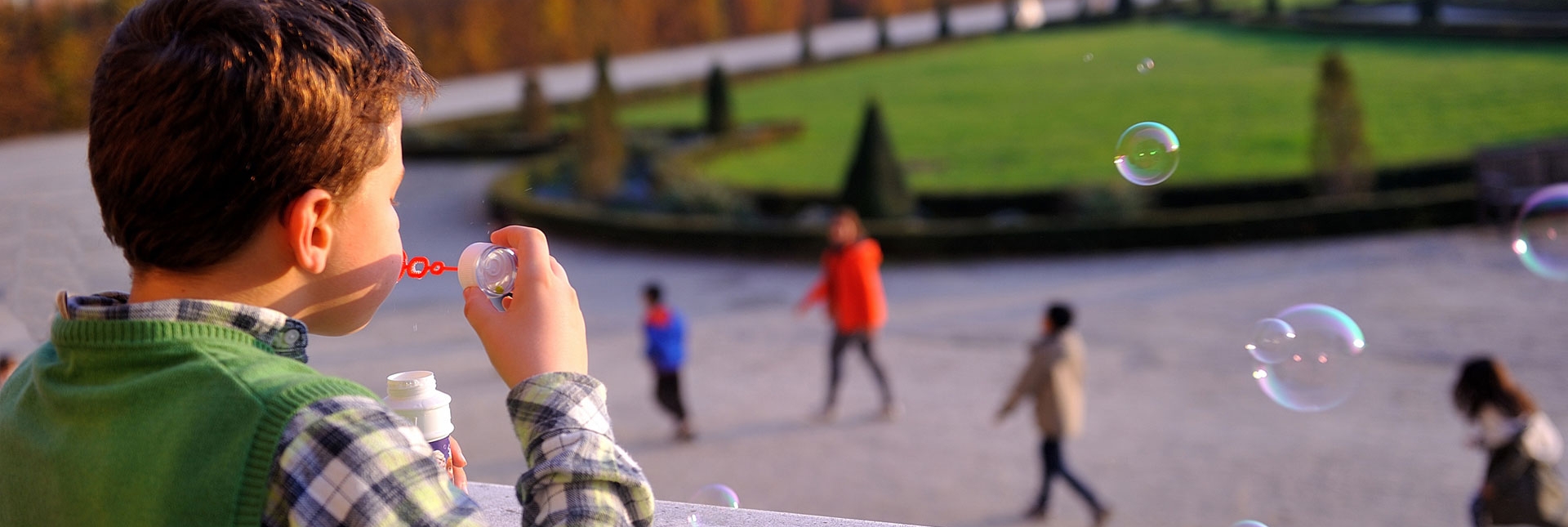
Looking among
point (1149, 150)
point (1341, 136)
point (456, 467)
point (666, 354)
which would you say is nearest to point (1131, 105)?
point (1341, 136)

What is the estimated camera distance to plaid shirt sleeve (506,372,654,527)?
986 millimetres

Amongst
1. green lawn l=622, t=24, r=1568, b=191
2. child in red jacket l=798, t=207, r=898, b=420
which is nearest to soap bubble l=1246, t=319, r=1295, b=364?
child in red jacket l=798, t=207, r=898, b=420

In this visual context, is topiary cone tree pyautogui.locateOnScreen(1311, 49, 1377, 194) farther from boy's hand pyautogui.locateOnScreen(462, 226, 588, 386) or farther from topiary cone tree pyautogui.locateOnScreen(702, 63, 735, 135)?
boy's hand pyautogui.locateOnScreen(462, 226, 588, 386)

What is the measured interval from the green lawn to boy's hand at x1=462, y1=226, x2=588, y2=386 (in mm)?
15505

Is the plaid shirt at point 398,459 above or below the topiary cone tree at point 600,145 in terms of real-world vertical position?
below

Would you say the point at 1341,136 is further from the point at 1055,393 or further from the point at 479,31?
the point at 479,31

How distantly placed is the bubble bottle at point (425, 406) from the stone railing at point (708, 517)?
0.22 meters

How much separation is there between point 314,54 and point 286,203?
12 centimetres

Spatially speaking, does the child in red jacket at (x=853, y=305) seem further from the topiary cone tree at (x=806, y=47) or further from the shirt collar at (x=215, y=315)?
the topiary cone tree at (x=806, y=47)

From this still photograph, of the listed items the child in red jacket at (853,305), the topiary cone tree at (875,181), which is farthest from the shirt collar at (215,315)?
the topiary cone tree at (875,181)

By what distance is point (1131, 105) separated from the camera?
27109 millimetres

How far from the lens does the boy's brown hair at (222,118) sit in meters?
0.97

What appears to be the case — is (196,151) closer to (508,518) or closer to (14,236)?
(508,518)

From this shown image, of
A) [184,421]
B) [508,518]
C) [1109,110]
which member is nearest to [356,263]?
[184,421]
